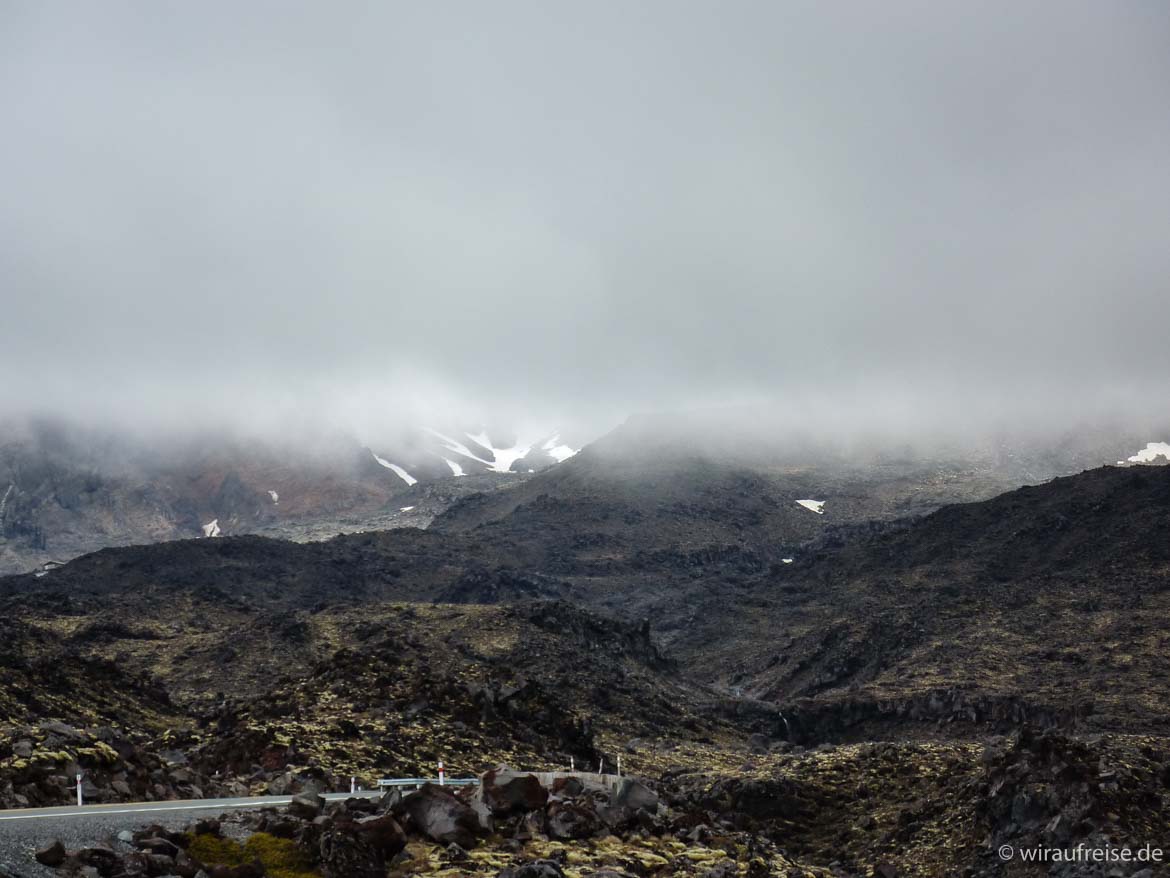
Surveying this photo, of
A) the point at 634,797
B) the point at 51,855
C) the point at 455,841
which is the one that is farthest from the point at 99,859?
the point at 634,797

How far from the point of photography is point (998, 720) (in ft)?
284

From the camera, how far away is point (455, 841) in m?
25.7

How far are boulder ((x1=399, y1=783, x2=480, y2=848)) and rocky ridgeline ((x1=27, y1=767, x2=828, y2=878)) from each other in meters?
0.03

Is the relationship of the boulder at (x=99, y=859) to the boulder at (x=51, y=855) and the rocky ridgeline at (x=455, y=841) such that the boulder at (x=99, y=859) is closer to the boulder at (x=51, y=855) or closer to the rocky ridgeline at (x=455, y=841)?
the rocky ridgeline at (x=455, y=841)

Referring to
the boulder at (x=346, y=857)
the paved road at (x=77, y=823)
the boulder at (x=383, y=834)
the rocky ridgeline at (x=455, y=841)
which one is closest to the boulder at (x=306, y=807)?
the rocky ridgeline at (x=455, y=841)

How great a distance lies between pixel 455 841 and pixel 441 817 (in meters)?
0.75

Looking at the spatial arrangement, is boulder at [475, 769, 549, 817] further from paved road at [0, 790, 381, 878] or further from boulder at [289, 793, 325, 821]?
paved road at [0, 790, 381, 878]

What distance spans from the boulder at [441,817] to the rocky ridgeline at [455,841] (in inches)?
1.0

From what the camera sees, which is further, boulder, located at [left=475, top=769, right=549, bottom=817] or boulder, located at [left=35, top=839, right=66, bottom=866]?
boulder, located at [left=475, top=769, right=549, bottom=817]

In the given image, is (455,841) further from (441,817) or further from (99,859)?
(99,859)

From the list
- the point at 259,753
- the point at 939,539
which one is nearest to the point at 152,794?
the point at 259,753

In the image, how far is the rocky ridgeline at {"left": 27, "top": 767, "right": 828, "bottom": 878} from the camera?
21578 millimetres

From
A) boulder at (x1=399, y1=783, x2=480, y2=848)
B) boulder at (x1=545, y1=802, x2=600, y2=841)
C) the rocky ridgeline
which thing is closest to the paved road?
the rocky ridgeline

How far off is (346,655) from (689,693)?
1839 inches
